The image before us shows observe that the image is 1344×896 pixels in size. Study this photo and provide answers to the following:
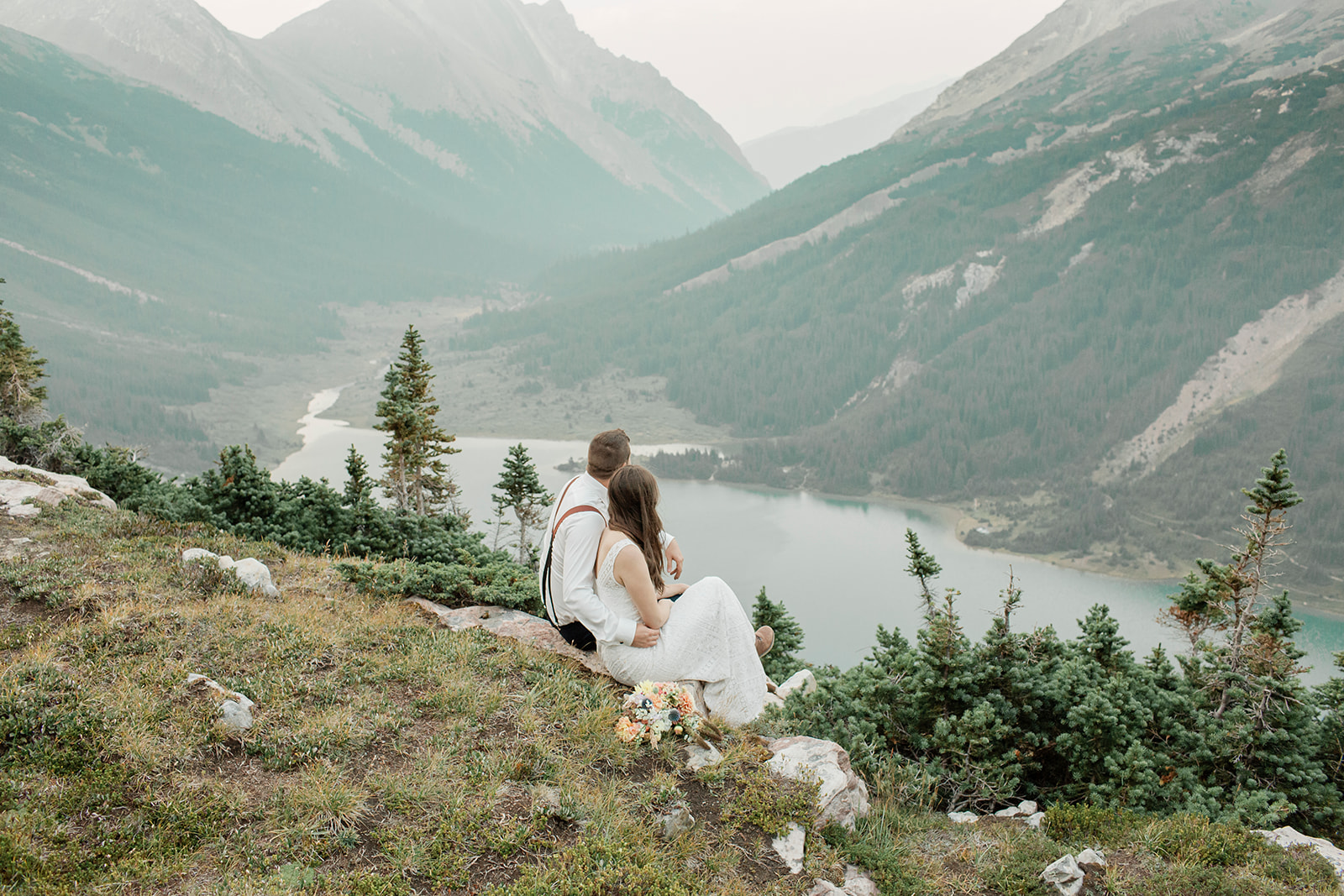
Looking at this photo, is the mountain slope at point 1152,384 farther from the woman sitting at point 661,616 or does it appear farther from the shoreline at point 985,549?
the woman sitting at point 661,616

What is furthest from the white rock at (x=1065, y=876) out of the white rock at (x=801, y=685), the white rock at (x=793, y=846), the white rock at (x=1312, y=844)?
the white rock at (x=801, y=685)

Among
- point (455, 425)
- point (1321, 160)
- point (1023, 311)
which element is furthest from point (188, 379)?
point (1321, 160)

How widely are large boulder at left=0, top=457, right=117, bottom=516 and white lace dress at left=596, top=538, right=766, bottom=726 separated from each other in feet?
33.6

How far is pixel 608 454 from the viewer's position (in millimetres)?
7383

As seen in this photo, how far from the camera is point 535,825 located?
562 centimetres

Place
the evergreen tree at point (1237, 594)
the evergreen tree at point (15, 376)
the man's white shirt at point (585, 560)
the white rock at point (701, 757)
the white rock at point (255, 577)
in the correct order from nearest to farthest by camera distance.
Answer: the white rock at point (701, 757) → the man's white shirt at point (585, 560) → the evergreen tree at point (1237, 594) → the white rock at point (255, 577) → the evergreen tree at point (15, 376)

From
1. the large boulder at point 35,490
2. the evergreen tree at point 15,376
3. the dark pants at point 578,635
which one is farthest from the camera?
the evergreen tree at point 15,376

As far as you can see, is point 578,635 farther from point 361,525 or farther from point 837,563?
point 837,563

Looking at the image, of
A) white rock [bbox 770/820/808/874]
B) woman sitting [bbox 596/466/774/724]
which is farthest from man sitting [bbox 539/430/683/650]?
white rock [bbox 770/820/808/874]

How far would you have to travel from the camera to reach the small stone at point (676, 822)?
575 centimetres

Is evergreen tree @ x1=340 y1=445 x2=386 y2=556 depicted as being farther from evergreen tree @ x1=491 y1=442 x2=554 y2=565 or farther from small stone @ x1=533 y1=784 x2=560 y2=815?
evergreen tree @ x1=491 y1=442 x2=554 y2=565

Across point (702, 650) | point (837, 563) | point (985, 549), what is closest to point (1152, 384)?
point (985, 549)

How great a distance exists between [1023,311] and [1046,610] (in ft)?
413

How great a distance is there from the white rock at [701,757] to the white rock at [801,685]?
2267 mm
